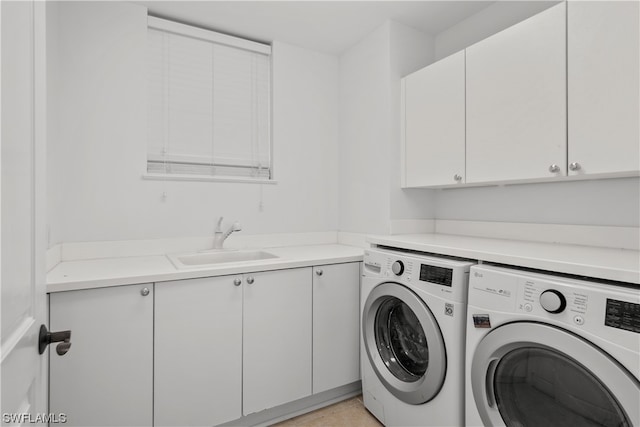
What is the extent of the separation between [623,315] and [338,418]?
4.87ft

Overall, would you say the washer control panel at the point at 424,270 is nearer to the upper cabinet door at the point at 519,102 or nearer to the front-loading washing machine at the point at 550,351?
the front-loading washing machine at the point at 550,351

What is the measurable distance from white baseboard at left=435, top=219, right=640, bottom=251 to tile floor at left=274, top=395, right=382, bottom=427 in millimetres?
1273

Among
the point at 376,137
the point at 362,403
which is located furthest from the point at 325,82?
the point at 362,403

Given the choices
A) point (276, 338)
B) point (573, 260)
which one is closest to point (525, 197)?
point (573, 260)

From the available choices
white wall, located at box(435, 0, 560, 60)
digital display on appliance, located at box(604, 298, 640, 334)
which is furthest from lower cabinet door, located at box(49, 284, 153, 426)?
white wall, located at box(435, 0, 560, 60)

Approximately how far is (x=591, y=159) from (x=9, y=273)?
186 centimetres

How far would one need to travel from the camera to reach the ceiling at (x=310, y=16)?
2033 millimetres

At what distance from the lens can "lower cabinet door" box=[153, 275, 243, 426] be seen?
151 centimetres

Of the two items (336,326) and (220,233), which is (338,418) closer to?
(336,326)

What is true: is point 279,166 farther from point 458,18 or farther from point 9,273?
point 9,273

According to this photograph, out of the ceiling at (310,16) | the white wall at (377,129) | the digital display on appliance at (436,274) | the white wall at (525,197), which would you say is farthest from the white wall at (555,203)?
the ceiling at (310,16)

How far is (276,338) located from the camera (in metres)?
1.78

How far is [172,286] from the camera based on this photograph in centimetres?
152

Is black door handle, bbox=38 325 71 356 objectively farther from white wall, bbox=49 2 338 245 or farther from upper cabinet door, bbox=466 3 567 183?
upper cabinet door, bbox=466 3 567 183
